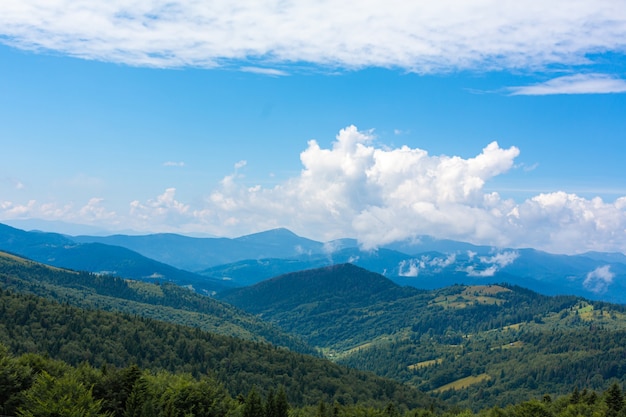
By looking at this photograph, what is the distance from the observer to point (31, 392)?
8150 centimetres

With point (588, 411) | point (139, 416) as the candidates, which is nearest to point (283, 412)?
point (139, 416)

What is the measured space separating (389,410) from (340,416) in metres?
29.7

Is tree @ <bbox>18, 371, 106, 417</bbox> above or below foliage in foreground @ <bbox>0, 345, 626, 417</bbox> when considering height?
above

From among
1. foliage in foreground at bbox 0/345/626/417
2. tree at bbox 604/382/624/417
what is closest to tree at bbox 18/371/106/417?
foliage in foreground at bbox 0/345/626/417

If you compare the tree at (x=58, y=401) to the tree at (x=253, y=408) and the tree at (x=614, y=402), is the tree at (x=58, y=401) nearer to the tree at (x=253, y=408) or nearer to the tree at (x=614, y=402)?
the tree at (x=253, y=408)

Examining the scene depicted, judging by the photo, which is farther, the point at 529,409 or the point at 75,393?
the point at 529,409

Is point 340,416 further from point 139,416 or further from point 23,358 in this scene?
point 23,358

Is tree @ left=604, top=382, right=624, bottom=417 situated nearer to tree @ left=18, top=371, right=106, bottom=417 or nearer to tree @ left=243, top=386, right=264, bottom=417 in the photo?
tree @ left=243, top=386, right=264, bottom=417

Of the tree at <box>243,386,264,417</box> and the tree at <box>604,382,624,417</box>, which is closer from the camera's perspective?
the tree at <box>243,386,264,417</box>

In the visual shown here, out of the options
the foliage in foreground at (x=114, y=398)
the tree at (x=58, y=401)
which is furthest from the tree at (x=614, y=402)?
the tree at (x=58, y=401)

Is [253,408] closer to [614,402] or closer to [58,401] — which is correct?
[58,401]

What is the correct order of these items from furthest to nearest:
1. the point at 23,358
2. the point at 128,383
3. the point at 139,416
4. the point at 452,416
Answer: the point at 452,416
the point at 23,358
the point at 128,383
the point at 139,416

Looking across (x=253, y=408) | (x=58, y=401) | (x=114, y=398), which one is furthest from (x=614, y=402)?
(x=58, y=401)

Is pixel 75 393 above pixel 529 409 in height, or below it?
above
